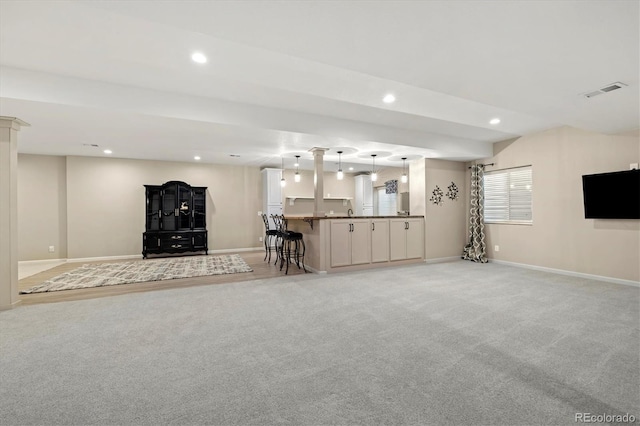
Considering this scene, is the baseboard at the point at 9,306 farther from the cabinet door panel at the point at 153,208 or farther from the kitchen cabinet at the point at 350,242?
the kitchen cabinet at the point at 350,242

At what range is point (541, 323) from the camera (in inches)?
113

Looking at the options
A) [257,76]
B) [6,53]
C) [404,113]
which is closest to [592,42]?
[404,113]

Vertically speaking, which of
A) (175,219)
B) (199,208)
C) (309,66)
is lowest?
(175,219)

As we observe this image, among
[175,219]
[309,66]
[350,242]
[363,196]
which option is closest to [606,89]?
[309,66]

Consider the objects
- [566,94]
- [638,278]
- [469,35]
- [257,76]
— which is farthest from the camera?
[638,278]

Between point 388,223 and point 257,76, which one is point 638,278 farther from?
point 257,76

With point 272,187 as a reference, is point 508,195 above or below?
below

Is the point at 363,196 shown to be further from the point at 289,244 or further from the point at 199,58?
the point at 199,58

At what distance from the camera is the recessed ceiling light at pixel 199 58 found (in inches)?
102

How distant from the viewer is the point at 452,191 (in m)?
7.01

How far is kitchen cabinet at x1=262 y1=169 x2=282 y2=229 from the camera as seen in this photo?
8523 mm

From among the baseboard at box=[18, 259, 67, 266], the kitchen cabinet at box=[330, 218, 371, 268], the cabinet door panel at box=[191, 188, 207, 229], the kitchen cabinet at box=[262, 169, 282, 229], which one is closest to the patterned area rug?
the cabinet door panel at box=[191, 188, 207, 229]

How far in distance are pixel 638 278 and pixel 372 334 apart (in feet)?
15.7

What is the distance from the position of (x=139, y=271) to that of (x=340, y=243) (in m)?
4.01
